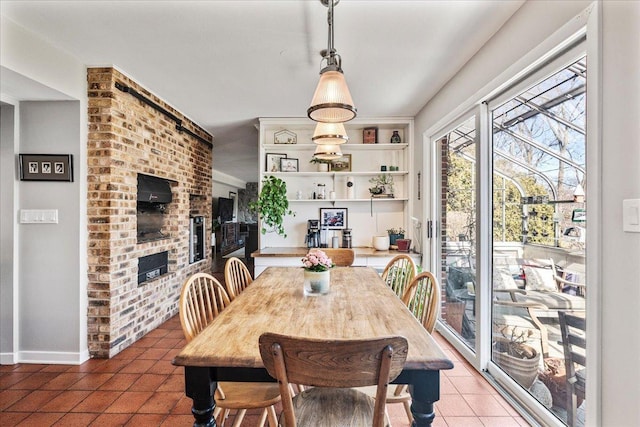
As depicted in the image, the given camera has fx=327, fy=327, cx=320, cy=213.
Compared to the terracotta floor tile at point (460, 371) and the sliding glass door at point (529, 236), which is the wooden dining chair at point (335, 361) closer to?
the sliding glass door at point (529, 236)

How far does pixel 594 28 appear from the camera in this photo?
1400 mm

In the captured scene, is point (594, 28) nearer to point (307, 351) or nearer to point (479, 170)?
point (479, 170)

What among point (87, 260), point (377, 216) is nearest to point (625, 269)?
point (377, 216)

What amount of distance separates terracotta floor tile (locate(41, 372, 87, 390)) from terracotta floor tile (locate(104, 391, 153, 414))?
500 mm

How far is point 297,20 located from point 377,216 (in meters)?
2.79

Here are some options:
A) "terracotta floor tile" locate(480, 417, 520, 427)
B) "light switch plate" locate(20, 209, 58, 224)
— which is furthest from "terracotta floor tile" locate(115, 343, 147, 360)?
"terracotta floor tile" locate(480, 417, 520, 427)

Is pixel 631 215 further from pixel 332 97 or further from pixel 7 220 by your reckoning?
pixel 7 220

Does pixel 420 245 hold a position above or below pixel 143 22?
below

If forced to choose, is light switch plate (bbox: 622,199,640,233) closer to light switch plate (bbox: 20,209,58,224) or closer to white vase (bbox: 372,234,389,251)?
white vase (bbox: 372,234,389,251)

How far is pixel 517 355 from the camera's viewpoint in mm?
2236

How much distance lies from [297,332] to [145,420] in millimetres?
1371

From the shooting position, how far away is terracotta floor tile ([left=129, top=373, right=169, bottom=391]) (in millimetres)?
2367

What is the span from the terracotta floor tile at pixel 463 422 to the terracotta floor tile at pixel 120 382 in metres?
2.21

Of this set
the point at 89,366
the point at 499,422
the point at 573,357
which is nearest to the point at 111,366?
the point at 89,366
